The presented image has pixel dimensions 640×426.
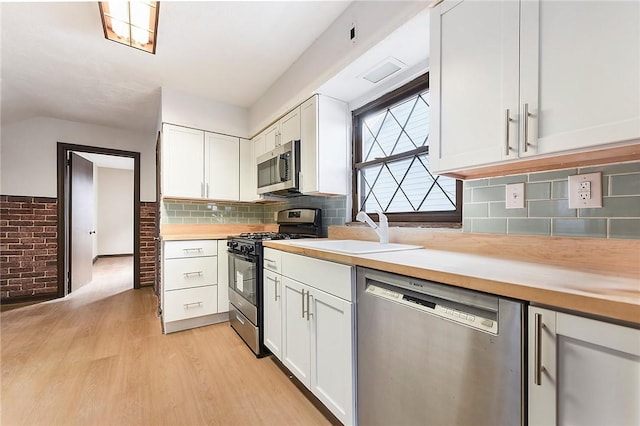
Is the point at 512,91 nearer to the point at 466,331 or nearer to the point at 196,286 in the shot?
the point at 466,331

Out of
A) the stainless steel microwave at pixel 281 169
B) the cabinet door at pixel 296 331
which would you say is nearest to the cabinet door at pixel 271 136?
the stainless steel microwave at pixel 281 169

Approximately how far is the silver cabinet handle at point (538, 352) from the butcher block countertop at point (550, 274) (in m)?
0.05

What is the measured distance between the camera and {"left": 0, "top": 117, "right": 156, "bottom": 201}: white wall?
3535mm

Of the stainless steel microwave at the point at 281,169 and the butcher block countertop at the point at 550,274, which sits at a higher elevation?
the stainless steel microwave at the point at 281,169

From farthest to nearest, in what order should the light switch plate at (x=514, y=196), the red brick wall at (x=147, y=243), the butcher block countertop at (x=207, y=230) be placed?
the red brick wall at (x=147, y=243), the butcher block countertop at (x=207, y=230), the light switch plate at (x=514, y=196)

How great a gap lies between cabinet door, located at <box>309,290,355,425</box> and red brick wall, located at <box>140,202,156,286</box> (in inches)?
151

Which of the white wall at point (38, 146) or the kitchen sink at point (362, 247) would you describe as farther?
the white wall at point (38, 146)

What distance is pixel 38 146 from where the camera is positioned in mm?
3666

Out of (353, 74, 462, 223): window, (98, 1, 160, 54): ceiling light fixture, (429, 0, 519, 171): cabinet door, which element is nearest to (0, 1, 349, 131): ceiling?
(98, 1, 160, 54): ceiling light fixture

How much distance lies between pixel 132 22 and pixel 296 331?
2333 millimetres

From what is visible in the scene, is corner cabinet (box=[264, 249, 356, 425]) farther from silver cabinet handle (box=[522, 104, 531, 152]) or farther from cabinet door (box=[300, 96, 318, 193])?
silver cabinet handle (box=[522, 104, 531, 152])

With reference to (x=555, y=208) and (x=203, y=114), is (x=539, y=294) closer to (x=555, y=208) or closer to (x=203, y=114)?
(x=555, y=208)

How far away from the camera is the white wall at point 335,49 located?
1.46 meters

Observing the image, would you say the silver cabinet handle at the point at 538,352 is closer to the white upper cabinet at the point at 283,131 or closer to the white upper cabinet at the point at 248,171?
the white upper cabinet at the point at 283,131
